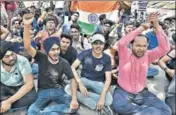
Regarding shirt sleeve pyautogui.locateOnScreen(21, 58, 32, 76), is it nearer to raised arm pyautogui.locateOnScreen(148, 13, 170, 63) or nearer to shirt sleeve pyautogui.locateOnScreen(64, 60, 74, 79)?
shirt sleeve pyautogui.locateOnScreen(64, 60, 74, 79)

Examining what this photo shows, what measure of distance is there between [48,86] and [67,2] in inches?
25.2

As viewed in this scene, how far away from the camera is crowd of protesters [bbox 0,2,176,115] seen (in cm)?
266

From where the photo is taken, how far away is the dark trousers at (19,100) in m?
2.68

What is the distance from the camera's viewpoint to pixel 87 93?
2785mm

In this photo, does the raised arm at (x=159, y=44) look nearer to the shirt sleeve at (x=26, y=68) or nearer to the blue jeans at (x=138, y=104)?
the blue jeans at (x=138, y=104)

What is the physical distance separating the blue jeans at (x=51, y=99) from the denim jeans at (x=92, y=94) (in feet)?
0.20

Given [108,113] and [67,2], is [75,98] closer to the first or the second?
[108,113]

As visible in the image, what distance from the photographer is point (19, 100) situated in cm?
271

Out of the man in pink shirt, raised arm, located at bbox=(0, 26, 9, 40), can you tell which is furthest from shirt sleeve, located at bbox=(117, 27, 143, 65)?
raised arm, located at bbox=(0, 26, 9, 40)

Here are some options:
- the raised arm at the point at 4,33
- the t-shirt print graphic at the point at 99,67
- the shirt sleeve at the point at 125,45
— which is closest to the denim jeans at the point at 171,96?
the shirt sleeve at the point at 125,45

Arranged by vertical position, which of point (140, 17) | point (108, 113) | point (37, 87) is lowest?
point (108, 113)

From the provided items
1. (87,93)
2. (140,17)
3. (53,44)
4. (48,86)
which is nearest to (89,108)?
(87,93)

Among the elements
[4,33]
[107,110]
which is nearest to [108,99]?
[107,110]

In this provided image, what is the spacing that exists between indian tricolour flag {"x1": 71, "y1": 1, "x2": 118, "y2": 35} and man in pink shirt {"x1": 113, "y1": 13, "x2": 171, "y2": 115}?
8.7 inches
